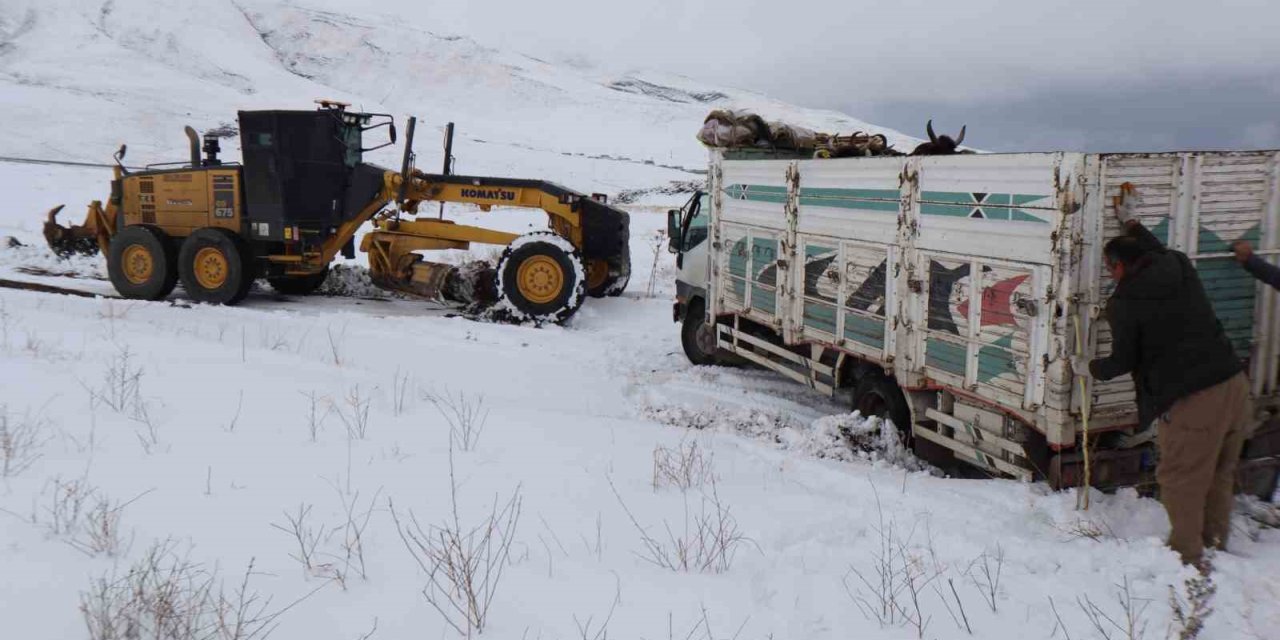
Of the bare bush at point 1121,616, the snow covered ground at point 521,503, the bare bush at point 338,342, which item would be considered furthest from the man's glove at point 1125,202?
the bare bush at point 338,342

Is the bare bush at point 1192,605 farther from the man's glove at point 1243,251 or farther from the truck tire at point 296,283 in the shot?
the truck tire at point 296,283

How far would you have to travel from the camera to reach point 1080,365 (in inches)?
205

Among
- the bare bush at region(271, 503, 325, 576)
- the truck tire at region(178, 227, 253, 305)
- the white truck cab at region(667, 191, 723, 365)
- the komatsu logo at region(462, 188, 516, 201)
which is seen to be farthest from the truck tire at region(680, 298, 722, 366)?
the truck tire at region(178, 227, 253, 305)

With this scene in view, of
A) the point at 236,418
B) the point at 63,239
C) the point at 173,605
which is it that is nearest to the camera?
the point at 173,605

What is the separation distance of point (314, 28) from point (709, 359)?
88765 millimetres

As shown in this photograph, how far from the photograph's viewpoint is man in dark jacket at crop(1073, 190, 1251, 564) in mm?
4570

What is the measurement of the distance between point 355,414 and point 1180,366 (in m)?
4.86

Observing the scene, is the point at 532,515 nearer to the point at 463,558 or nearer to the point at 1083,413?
the point at 463,558

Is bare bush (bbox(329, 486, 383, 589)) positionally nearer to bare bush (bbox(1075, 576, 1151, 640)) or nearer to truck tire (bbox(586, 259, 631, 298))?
bare bush (bbox(1075, 576, 1151, 640))

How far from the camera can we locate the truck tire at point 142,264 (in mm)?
12766

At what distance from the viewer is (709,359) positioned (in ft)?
33.8

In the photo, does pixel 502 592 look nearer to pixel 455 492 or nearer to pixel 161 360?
pixel 455 492

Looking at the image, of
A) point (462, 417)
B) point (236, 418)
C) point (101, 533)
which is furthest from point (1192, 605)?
point (236, 418)

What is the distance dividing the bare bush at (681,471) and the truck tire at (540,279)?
6.27 metres
